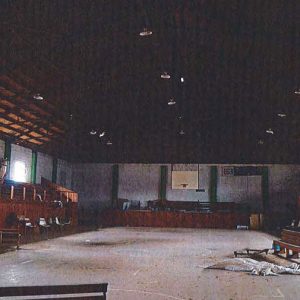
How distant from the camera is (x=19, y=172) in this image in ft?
68.9

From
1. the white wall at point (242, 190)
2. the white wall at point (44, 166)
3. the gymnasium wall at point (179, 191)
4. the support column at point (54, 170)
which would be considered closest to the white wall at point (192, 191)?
the gymnasium wall at point (179, 191)

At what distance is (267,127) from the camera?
20.4 m

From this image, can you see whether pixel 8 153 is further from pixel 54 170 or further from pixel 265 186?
pixel 265 186

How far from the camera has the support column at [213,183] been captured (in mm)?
25672

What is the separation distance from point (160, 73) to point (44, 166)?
11.9 metres

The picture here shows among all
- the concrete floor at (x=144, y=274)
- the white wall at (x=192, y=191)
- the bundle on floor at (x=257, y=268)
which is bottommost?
the concrete floor at (x=144, y=274)

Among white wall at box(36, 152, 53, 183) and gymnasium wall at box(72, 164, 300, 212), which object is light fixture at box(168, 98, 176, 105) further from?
gymnasium wall at box(72, 164, 300, 212)

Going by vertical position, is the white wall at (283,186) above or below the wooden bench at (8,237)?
above

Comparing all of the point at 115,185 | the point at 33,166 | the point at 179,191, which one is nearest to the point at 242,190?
the point at 179,191

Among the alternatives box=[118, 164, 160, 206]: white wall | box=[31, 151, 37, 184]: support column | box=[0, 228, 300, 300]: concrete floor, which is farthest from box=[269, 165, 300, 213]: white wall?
box=[0, 228, 300, 300]: concrete floor

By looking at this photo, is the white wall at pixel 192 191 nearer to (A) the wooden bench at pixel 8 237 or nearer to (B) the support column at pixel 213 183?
(B) the support column at pixel 213 183

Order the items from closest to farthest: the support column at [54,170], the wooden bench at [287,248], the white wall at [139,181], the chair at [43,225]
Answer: the wooden bench at [287,248]
the chair at [43,225]
the support column at [54,170]
the white wall at [139,181]

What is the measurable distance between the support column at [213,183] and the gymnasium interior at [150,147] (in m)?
0.08

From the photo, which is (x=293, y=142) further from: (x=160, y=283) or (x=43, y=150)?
(x=160, y=283)
